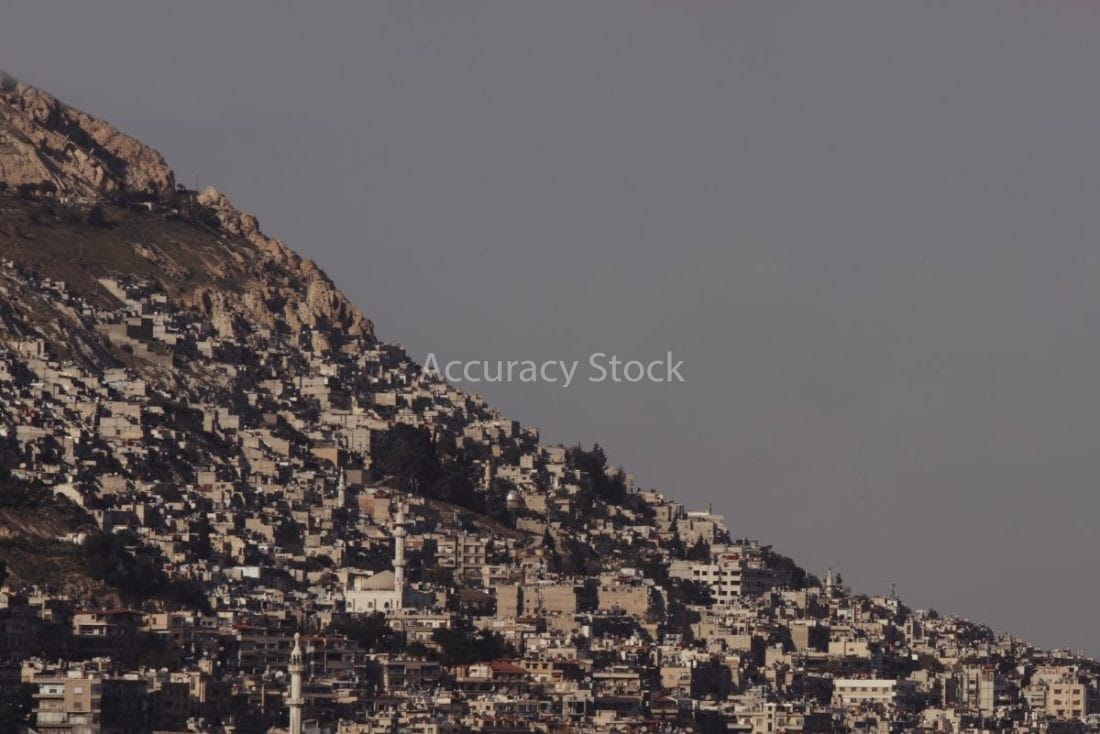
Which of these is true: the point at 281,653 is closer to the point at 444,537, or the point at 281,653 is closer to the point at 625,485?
the point at 444,537

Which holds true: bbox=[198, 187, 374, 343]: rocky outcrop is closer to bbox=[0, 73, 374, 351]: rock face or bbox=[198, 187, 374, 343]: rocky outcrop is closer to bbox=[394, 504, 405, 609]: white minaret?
bbox=[0, 73, 374, 351]: rock face

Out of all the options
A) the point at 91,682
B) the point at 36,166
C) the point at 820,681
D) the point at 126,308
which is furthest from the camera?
the point at 36,166

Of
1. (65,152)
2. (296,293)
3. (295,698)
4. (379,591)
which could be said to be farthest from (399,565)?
(65,152)

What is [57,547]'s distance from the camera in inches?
5108

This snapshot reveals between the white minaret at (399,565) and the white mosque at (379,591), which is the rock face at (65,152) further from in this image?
the white mosque at (379,591)

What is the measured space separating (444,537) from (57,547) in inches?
897

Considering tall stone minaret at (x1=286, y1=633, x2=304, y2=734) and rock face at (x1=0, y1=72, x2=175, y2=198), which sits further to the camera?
rock face at (x1=0, y1=72, x2=175, y2=198)

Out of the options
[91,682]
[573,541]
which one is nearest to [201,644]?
[91,682]

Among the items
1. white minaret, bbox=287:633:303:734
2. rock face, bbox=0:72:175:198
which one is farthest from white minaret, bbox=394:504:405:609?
rock face, bbox=0:72:175:198

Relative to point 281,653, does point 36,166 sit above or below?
above

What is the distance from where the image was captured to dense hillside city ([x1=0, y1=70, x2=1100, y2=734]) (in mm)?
119812

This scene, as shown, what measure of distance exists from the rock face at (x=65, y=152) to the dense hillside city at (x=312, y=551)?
167mm

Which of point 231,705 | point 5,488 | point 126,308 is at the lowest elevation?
point 231,705

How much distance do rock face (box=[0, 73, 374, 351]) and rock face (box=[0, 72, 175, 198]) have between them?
0.15 ft
